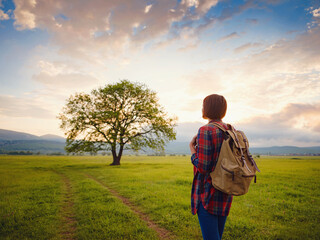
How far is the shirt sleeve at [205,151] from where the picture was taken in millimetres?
2816

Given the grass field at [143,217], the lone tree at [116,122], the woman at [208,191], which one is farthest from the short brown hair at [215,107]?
the lone tree at [116,122]

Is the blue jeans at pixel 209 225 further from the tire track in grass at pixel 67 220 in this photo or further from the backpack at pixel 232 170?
the tire track in grass at pixel 67 220

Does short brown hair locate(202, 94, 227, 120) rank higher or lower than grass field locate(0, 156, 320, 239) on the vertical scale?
higher

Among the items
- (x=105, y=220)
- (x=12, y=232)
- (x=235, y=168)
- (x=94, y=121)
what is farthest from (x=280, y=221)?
(x=94, y=121)

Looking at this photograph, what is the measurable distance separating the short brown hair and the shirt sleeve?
455 mm

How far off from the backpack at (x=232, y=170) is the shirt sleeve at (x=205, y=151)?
14 cm

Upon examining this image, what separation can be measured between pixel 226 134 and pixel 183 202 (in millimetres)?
7465

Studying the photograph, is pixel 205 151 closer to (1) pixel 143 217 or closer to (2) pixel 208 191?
(2) pixel 208 191

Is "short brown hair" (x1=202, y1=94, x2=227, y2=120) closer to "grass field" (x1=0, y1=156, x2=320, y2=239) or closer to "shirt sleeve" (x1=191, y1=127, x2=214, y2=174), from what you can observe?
"shirt sleeve" (x1=191, y1=127, x2=214, y2=174)

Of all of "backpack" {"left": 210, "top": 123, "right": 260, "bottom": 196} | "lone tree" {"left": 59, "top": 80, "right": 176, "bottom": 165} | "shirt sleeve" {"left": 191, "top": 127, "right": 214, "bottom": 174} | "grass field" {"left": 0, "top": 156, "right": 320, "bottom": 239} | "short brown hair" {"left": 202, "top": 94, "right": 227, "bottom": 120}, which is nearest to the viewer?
"backpack" {"left": 210, "top": 123, "right": 260, "bottom": 196}

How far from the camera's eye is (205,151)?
111 inches

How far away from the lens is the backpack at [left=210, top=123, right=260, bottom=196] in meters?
2.59

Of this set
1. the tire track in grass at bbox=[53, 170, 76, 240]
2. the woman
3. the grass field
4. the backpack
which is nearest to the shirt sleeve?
the woman

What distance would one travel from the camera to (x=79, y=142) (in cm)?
3130
